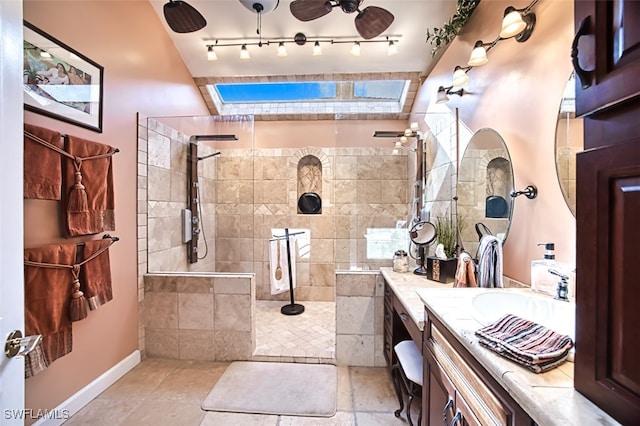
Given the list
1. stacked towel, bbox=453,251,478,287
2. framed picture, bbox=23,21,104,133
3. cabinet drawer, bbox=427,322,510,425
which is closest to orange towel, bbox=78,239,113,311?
framed picture, bbox=23,21,104,133

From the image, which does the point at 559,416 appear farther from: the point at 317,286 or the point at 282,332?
the point at 317,286

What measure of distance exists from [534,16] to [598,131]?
4.18 ft

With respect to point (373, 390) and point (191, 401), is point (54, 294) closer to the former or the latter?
point (191, 401)

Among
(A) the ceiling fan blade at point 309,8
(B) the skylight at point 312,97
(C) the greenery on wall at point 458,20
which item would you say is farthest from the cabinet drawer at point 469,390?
(B) the skylight at point 312,97

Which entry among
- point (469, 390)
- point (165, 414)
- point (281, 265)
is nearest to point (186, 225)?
point (281, 265)

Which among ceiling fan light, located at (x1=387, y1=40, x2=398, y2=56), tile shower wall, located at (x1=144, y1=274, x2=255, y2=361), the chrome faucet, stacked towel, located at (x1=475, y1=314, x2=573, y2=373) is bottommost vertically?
tile shower wall, located at (x1=144, y1=274, x2=255, y2=361)

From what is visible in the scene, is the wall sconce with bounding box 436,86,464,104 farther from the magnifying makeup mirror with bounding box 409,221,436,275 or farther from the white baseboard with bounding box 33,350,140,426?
the white baseboard with bounding box 33,350,140,426

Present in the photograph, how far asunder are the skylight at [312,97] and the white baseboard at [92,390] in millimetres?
3179

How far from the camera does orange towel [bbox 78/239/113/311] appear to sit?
1861 millimetres

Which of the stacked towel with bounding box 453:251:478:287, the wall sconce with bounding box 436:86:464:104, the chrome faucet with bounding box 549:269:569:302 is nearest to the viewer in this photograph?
the chrome faucet with bounding box 549:269:569:302

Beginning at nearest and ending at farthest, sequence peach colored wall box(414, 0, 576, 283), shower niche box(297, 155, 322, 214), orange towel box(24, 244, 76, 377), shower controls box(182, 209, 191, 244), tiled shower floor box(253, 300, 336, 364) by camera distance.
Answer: peach colored wall box(414, 0, 576, 283) < orange towel box(24, 244, 76, 377) < tiled shower floor box(253, 300, 336, 364) < shower controls box(182, 209, 191, 244) < shower niche box(297, 155, 322, 214)

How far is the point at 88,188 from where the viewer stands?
1896 millimetres

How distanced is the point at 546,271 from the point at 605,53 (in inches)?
41.2

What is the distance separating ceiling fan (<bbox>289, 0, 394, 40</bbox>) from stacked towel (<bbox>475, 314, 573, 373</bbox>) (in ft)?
6.28
